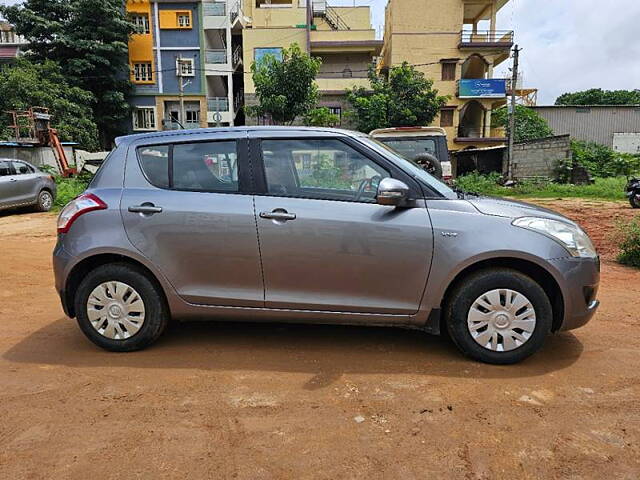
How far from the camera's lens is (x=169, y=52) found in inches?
1280

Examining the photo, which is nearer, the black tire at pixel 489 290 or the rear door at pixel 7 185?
the black tire at pixel 489 290

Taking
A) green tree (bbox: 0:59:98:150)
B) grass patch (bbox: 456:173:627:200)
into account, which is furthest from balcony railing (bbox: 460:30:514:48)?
green tree (bbox: 0:59:98:150)

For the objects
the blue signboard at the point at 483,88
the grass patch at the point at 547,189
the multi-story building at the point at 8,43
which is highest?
the multi-story building at the point at 8,43

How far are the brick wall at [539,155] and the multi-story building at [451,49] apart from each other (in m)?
6.89

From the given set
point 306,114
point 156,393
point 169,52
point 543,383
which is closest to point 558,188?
point 306,114

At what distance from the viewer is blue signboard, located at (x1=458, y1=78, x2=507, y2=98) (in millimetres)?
31484

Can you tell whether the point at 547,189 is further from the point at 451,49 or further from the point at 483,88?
the point at 451,49

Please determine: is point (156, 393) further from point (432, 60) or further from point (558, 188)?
point (432, 60)

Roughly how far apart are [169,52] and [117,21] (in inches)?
161

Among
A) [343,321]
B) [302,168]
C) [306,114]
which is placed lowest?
[343,321]

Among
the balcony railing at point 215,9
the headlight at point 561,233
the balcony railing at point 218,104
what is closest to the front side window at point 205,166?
the headlight at point 561,233

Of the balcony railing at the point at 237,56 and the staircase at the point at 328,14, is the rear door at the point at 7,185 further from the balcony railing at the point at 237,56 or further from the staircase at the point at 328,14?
the staircase at the point at 328,14

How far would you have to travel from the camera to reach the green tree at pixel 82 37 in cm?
2795

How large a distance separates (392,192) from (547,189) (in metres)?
20.8
